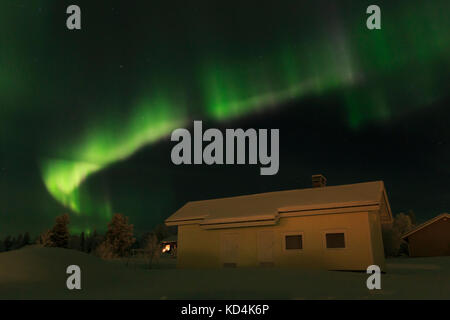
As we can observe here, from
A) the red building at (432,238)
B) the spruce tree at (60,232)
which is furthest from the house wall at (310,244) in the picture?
the spruce tree at (60,232)

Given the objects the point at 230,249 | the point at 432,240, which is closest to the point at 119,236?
the point at 230,249

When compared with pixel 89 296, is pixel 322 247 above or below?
above

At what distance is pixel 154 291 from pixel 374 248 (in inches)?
398

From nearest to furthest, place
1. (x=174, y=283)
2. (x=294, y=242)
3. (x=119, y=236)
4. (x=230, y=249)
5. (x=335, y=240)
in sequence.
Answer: (x=174, y=283) < (x=335, y=240) < (x=294, y=242) < (x=230, y=249) < (x=119, y=236)

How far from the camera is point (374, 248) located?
15.1 metres

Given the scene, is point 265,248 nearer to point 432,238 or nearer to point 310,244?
point 310,244

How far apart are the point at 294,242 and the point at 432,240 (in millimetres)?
20838

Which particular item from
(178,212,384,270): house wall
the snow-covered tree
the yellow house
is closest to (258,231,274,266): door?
the yellow house

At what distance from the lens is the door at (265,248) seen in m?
16.8

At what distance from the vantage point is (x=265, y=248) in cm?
1697
